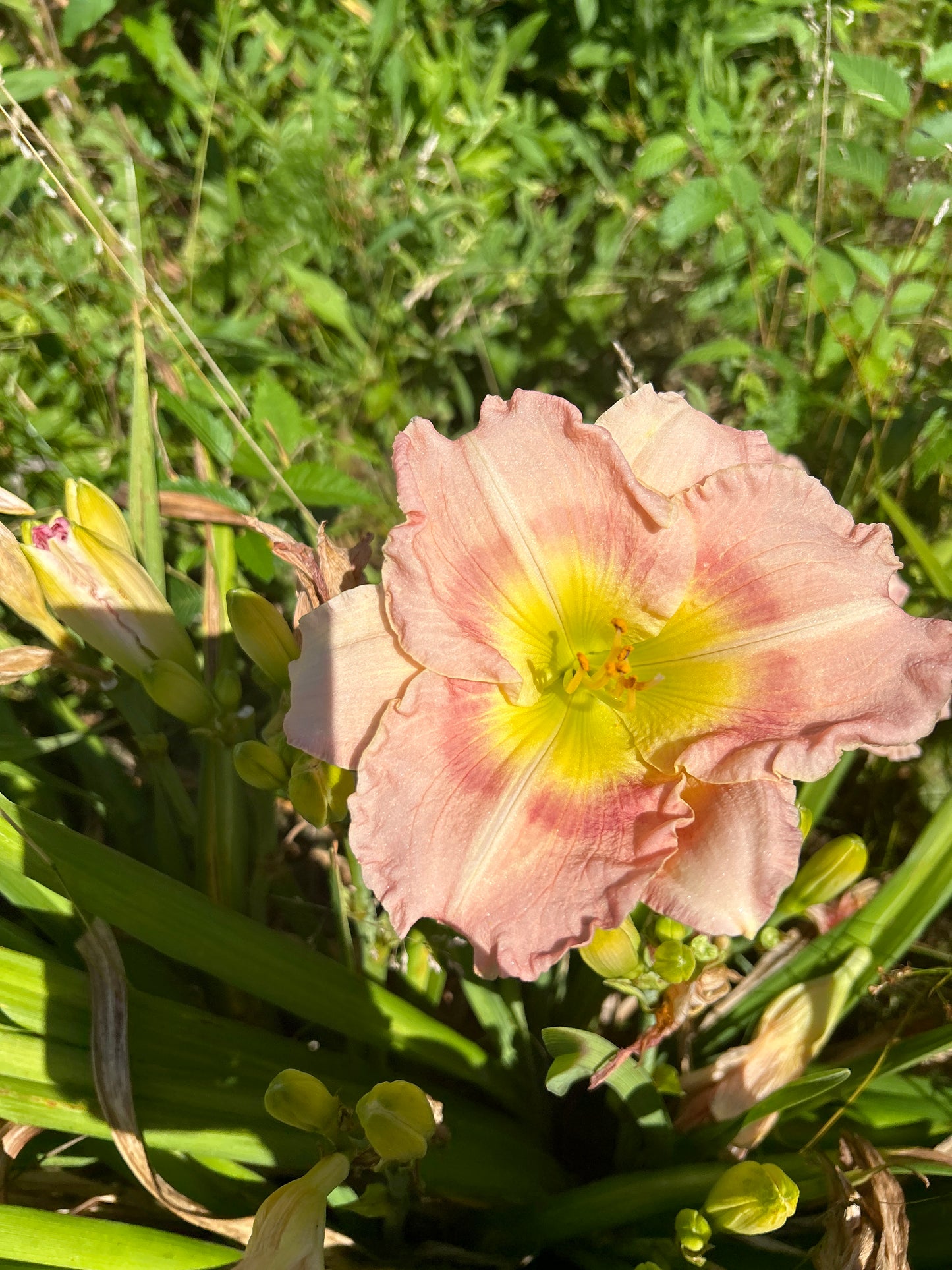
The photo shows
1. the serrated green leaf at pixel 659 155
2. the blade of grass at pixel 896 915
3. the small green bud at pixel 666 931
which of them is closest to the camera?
the small green bud at pixel 666 931

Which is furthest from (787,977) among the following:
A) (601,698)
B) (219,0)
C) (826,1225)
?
(219,0)

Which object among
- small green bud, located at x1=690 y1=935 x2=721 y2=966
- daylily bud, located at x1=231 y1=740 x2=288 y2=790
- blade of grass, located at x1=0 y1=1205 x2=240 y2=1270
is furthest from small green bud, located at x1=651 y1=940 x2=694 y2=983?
blade of grass, located at x1=0 y1=1205 x2=240 y2=1270

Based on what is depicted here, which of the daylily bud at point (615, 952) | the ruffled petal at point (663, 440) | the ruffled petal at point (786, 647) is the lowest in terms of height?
the daylily bud at point (615, 952)

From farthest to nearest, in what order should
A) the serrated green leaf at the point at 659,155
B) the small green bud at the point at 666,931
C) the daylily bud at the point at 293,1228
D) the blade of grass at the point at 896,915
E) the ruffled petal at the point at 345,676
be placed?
the serrated green leaf at the point at 659,155 → the blade of grass at the point at 896,915 → the small green bud at the point at 666,931 → the ruffled petal at the point at 345,676 → the daylily bud at the point at 293,1228

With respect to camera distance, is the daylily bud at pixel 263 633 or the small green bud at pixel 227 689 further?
the small green bud at pixel 227 689

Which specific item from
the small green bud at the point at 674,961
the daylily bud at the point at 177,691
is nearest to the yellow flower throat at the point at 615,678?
the small green bud at the point at 674,961

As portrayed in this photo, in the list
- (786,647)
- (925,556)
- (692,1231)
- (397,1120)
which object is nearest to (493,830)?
(397,1120)

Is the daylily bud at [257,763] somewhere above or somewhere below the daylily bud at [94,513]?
below

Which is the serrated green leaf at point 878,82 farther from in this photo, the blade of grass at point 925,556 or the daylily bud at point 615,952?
the daylily bud at point 615,952
